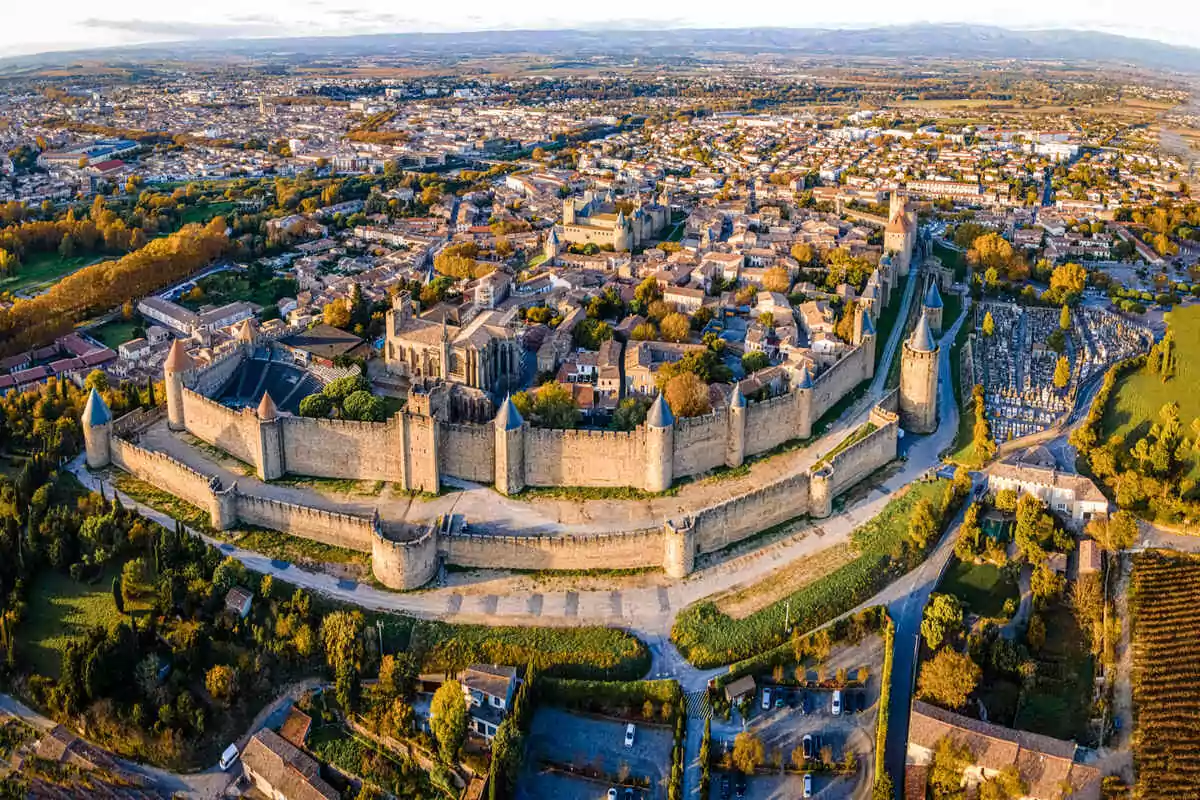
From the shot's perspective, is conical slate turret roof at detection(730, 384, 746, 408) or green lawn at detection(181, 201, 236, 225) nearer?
conical slate turret roof at detection(730, 384, 746, 408)

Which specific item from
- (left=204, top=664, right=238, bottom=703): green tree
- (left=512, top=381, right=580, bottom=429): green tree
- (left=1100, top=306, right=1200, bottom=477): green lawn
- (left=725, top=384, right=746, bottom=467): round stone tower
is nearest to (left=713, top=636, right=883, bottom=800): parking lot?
(left=725, top=384, right=746, bottom=467): round stone tower

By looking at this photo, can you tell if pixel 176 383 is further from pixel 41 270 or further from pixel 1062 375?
pixel 1062 375

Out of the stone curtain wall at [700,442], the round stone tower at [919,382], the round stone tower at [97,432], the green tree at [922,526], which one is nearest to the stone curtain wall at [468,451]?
the stone curtain wall at [700,442]

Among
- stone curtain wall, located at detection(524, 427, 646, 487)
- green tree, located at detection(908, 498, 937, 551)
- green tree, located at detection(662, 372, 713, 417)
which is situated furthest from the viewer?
green tree, located at detection(662, 372, 713, 417)

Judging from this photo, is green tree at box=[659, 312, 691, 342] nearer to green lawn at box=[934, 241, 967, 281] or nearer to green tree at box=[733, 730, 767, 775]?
green lawn at box=[934, 241, 967, 281]

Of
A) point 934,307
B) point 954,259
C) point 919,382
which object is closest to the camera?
point 919,382

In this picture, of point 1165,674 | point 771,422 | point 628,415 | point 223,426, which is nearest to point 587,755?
point 1165,674

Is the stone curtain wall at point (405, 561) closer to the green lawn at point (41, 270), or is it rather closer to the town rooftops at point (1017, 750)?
the town rooftops at point (1017, 750)
